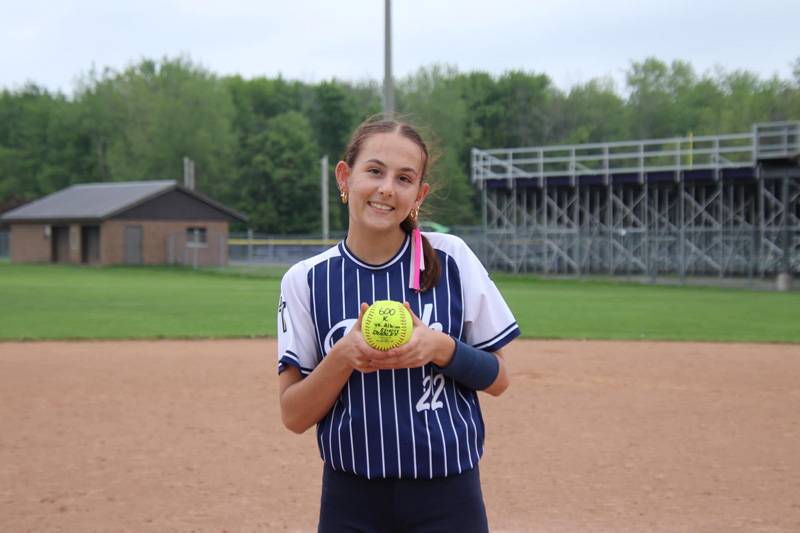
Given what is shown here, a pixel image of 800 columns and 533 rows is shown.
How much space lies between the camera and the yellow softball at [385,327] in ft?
8.18

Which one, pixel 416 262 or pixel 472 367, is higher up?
pixel 416 262

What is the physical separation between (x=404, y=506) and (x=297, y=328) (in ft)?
1.98

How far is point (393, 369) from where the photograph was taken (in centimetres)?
269

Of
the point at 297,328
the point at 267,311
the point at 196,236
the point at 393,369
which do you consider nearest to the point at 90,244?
the point at 196,236

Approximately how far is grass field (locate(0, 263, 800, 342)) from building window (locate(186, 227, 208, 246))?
17.6 metres

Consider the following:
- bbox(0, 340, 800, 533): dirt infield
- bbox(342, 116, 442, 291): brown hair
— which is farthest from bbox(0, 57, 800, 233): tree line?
bbox(342, 116, 442, 291): brown hair

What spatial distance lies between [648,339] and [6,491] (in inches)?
489

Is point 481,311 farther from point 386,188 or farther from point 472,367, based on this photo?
point 386,188

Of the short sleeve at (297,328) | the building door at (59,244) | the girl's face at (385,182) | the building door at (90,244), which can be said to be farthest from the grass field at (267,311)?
the building door at (59,244)

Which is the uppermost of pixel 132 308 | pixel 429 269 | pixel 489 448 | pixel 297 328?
pixel 429 269

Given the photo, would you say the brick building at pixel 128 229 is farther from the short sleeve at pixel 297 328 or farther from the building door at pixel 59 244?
the short sleeve at pixel 297 328

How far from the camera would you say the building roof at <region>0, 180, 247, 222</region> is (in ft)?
168

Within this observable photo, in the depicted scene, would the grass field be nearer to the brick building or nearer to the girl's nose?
the girl's nose

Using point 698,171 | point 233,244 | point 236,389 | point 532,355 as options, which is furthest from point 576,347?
point 233,244
